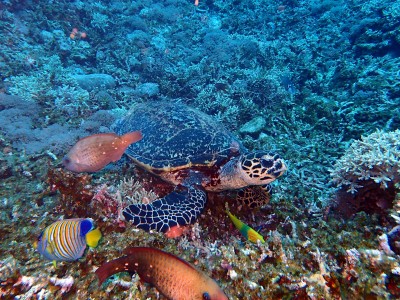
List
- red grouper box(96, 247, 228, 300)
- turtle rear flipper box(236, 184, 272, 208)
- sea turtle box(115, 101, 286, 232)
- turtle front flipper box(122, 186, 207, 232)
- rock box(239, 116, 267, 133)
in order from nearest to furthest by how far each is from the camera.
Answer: red grouper box(96, 247, 228, 300) < turtle front flipper box(122, 186, 207, 232) < sea turtle box(115, 101, 286, 232) < turtle rear flipper box(236, 184, 272, 208) < rock box(239, 116, 267, 133)

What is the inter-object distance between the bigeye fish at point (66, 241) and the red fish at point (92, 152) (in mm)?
786

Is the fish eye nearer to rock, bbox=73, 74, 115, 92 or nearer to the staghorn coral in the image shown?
the staghorn coral

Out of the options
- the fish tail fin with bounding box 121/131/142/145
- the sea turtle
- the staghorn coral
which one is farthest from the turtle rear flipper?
the fish tail fin with bounding box 121/131/142/145

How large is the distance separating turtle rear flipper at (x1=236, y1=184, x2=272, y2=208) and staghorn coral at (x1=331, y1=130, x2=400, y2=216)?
84 cm

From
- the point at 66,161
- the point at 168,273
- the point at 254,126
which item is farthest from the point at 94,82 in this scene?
the point at 168,273

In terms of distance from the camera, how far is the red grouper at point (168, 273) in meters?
1.20

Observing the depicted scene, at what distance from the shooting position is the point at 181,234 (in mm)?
2506

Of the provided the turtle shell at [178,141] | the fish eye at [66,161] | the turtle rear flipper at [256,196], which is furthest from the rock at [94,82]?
the turtle rear flipper at [256,196]

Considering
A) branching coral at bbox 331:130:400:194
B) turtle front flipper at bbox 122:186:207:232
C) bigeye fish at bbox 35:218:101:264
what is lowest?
turtle front flipper at bbox 122:186:207:232

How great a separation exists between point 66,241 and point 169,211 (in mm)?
1309

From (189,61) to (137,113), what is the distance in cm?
601

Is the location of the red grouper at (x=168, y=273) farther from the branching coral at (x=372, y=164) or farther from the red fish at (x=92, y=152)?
the branching coral at (x=372, y=164)

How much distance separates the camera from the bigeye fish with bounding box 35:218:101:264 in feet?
4.91

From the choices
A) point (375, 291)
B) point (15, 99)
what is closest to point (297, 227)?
point (375, 291)
